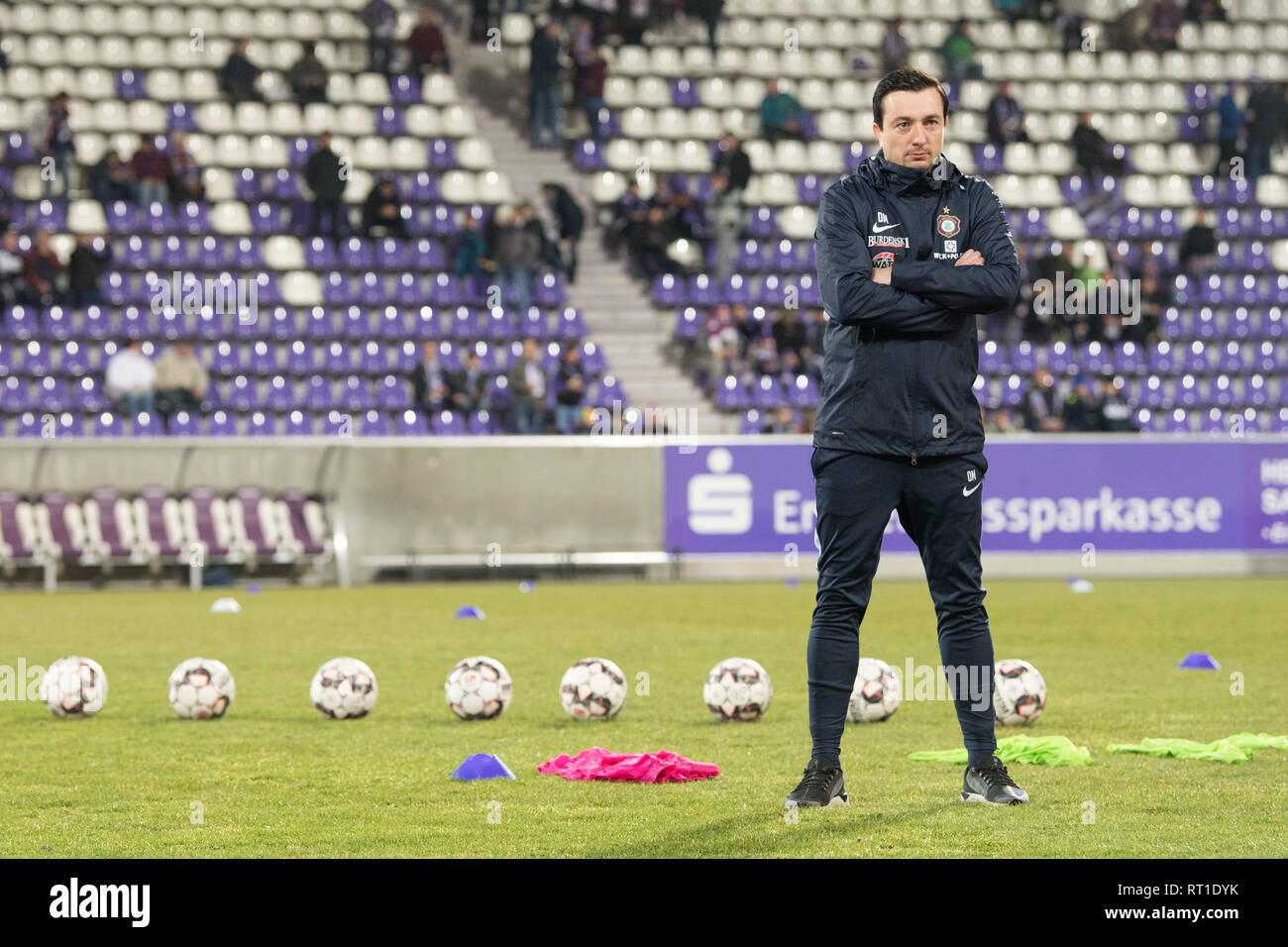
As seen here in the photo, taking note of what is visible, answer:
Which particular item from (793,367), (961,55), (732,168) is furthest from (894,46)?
(793,367)

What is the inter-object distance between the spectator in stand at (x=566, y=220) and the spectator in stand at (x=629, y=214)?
63 cm

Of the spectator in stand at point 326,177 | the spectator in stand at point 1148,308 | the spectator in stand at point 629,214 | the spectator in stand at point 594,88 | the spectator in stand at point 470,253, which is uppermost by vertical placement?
the spectator in stand at point 594,88

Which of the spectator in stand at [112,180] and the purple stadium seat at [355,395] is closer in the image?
the purple stadium seat at [355,395]

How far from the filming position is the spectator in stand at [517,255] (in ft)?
89.0

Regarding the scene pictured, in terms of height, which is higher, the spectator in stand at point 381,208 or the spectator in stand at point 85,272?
the spectator in stand at point 381,208

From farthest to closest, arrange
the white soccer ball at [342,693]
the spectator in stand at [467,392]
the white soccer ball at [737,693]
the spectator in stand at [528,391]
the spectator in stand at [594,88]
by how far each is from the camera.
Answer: the spectator in stand at [594,88] → the spectator in stand at [467,392] → the spectator in stand at [528,391] → the white soccer ball at [342,693] → the white soccer ball at [737,693]

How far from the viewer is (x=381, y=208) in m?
27.6

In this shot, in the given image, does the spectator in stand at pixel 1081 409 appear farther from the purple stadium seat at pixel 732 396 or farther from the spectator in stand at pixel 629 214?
the spectator in stand at pixel 629 214

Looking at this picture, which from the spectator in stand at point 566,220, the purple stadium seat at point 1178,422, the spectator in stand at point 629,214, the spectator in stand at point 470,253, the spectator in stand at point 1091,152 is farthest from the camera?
the spectator in stand at point 1091,152

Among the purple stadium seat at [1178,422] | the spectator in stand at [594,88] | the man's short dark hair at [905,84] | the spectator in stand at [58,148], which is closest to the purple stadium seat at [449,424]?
the spectator in stand at [58,148]

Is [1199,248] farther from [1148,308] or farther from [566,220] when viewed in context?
[566,220]

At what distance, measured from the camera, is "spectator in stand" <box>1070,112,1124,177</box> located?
31.7 meters
